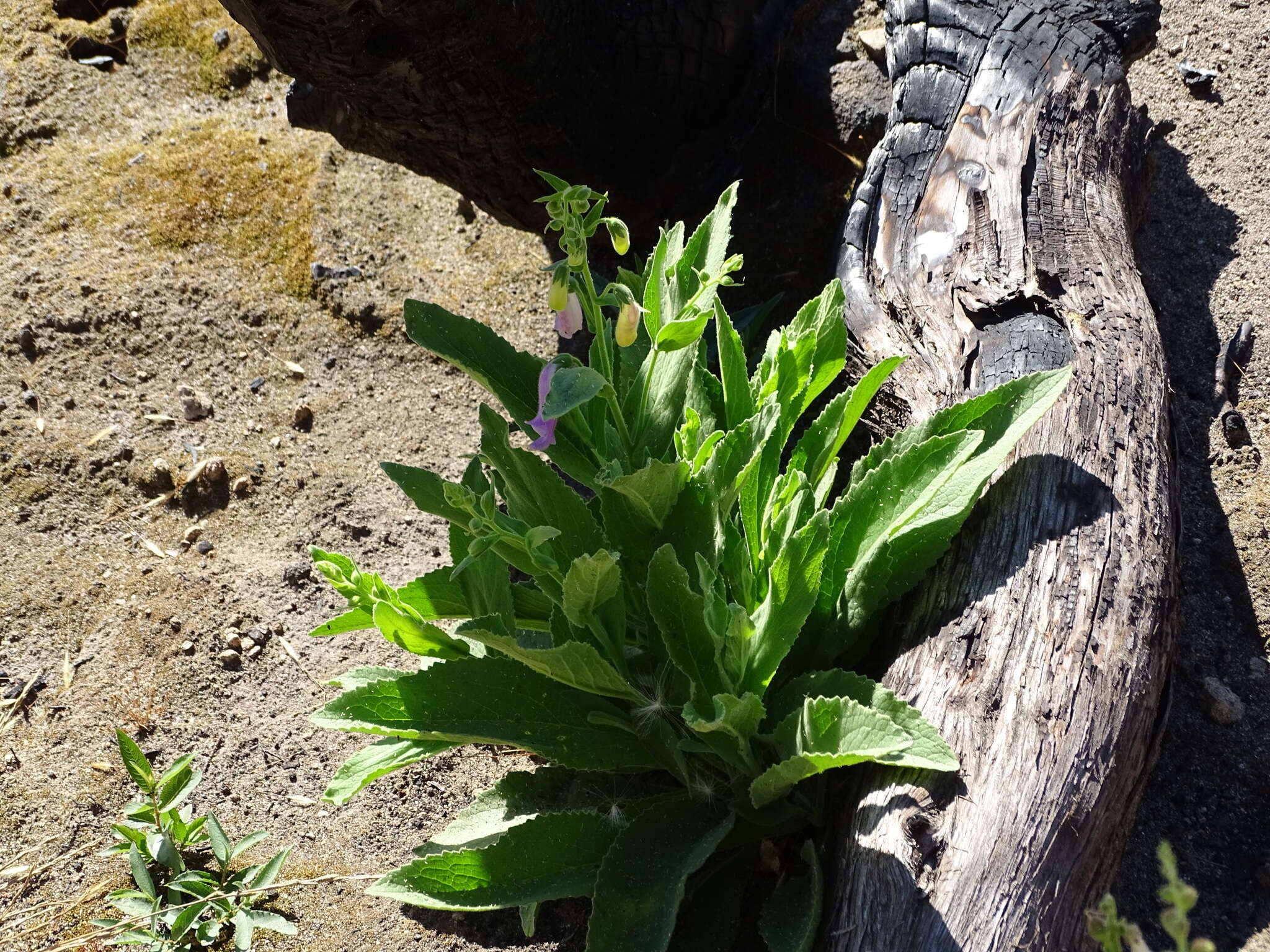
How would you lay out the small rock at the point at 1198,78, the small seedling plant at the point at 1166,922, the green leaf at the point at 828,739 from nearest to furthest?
the small seedling plant at the point at 1166,922 < the green leaf at the point at 828,739 < the small rock at the point at 1198,78

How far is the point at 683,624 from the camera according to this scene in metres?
1.70

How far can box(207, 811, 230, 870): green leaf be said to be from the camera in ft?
6.96

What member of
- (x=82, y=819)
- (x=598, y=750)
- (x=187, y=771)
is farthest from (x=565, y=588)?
(x=82, y=819)

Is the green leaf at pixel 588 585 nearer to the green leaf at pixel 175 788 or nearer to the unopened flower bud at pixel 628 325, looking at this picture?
the unopened flower bud at pixel 628 325

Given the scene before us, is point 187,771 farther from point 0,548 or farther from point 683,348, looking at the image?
point 683,348

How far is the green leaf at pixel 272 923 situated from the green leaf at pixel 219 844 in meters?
0.12

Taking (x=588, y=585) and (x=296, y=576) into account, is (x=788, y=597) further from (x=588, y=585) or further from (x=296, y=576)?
(x=296, y=576)

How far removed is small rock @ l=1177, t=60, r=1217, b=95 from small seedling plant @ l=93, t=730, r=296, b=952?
318 cm

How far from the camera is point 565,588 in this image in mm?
1561

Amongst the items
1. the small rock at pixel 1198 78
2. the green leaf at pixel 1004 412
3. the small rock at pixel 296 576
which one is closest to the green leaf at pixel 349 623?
the small rock at pixel 296 576

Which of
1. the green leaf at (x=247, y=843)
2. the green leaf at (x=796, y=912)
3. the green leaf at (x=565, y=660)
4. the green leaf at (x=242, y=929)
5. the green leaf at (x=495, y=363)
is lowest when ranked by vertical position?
the green leaf at (x=242, y=929)

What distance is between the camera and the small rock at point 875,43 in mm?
2902

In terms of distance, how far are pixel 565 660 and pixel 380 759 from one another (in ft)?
1.58

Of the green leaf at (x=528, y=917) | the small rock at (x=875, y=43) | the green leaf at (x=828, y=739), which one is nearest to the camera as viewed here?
the green leaf at (x=828, y=739)
